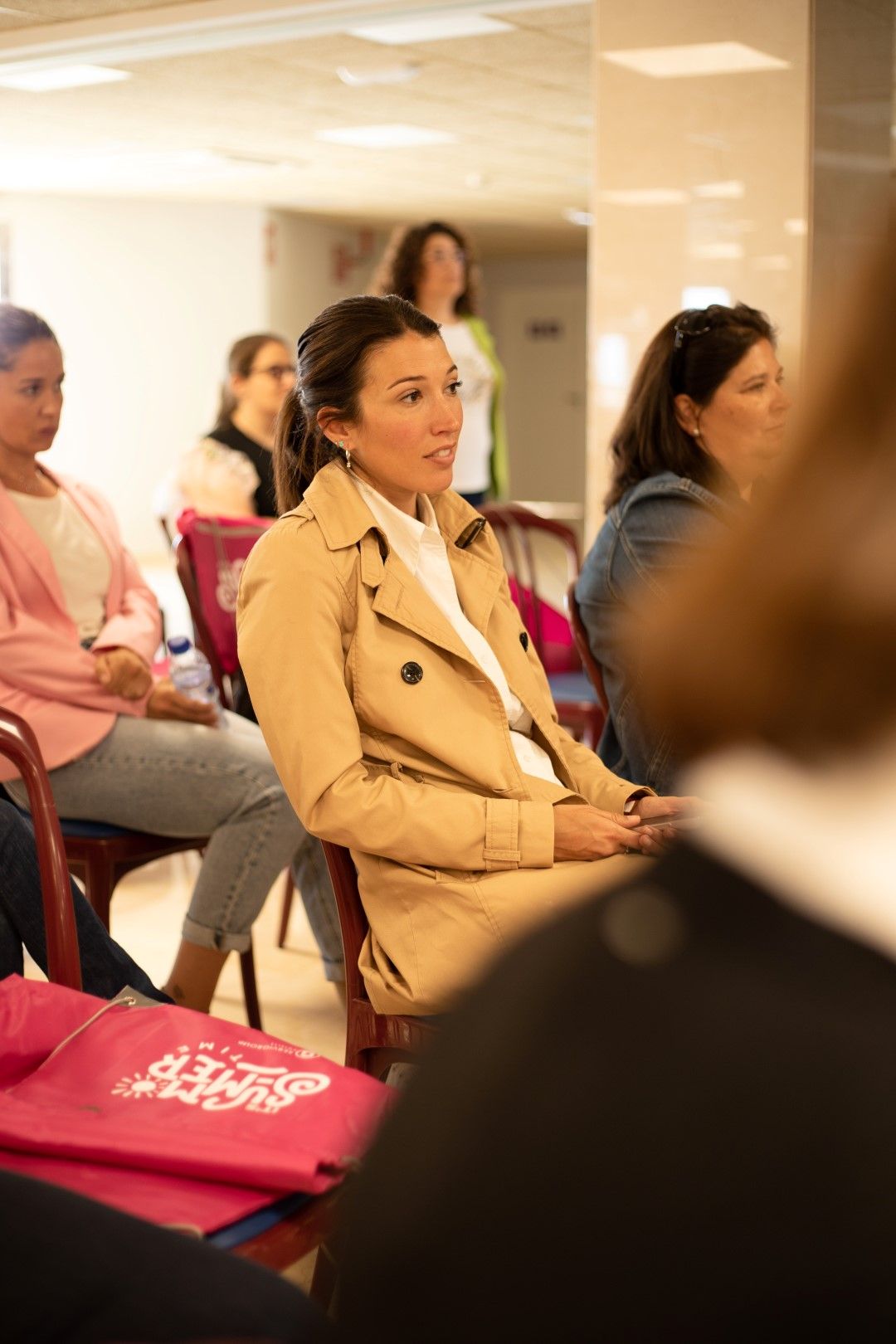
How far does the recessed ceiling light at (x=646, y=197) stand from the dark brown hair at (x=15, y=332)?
6.18 ft

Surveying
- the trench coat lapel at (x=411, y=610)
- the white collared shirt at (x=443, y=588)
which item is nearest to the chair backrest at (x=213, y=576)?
the white collared shirt at (x=443, y=588)

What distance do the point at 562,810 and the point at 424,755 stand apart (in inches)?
7.4

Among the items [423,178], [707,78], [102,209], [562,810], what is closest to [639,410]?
[562,810]

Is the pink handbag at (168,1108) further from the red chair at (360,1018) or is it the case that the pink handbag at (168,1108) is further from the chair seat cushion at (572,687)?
→ the chair seat cushion at (572,687)

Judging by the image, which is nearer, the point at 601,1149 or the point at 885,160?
the point at 601,1149

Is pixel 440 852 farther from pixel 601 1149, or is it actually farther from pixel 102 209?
pixel 102 209

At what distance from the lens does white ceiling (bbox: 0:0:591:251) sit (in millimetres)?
4691

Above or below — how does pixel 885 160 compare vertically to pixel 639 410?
above

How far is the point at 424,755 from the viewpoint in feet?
6.08

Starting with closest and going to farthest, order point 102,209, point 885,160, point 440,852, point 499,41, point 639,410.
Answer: point 440,852
point 639,410
point 885,160
point 499,41
point 102,209

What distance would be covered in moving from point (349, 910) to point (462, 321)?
3.38 metres

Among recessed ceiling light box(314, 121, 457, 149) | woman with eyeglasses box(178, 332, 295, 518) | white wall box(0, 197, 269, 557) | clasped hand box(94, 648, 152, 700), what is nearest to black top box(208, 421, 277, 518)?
woman with eyeglasses box(178, 332, 295, 518)

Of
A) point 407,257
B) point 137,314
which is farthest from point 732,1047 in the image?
point 137,314

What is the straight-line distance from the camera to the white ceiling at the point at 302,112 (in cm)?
469
